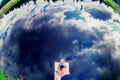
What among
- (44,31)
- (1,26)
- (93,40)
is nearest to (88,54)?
(93,40)

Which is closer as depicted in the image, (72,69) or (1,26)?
(72,69)

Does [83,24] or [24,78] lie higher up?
[83,24]

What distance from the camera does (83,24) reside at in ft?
22.4

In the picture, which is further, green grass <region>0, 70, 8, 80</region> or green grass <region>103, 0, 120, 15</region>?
green grass <region>103, 0, 120, 15</region>

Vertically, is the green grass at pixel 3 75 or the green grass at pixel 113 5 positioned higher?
the green grass at pixel 113 5

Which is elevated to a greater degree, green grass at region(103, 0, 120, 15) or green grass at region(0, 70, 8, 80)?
green grass at region(103, 0, 120, 15)

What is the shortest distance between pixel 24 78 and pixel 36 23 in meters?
0.89

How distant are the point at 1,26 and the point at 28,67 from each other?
97cm

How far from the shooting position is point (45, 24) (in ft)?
22.5

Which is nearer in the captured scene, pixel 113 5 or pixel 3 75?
pixel 3 75

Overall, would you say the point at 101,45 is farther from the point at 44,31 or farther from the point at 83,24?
the point at 44,31

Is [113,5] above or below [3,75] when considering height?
above

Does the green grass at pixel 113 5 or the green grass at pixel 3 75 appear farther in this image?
the green grass at pixel 113 5

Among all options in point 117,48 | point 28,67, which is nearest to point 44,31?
point 28,67
